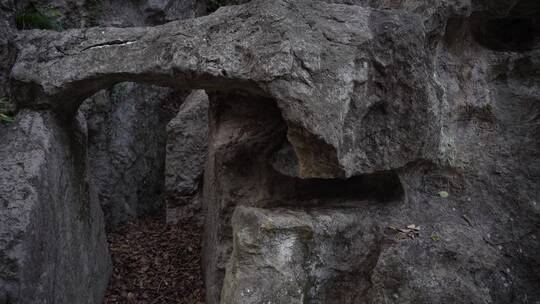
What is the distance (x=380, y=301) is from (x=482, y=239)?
0.82 metres

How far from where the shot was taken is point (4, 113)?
10.7 ft

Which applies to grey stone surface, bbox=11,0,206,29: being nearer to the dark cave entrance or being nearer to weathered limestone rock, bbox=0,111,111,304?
weathered limestone rock, bbox=0,111,111,304

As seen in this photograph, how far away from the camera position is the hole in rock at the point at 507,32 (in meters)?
3.99

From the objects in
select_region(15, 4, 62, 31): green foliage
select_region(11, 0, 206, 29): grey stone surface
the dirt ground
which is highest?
select_region(11, 0, 206, 29): grey stone surface

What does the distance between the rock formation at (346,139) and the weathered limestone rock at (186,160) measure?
62.8 inches

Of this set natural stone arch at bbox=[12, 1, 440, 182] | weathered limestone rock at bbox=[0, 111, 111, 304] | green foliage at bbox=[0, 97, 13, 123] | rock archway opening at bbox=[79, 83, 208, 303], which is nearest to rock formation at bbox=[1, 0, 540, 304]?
natural stone arch at bbox=[12, 1, 440, 182]

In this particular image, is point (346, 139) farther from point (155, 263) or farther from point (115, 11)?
point (115, 11)

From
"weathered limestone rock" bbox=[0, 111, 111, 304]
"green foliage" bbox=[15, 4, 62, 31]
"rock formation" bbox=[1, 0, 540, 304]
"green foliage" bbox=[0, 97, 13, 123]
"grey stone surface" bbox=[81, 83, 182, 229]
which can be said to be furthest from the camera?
"grey stone surface" bbox=[81, 83, 182, 229]

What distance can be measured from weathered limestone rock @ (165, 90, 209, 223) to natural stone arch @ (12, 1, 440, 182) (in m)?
2.01

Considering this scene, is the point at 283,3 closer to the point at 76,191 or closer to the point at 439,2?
the point at 439,2

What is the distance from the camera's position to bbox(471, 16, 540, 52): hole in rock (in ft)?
13.1

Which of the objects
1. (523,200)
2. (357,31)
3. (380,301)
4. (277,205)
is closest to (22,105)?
(277,205)

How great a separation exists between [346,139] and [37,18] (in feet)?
9.96

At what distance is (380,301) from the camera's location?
2871 mm
